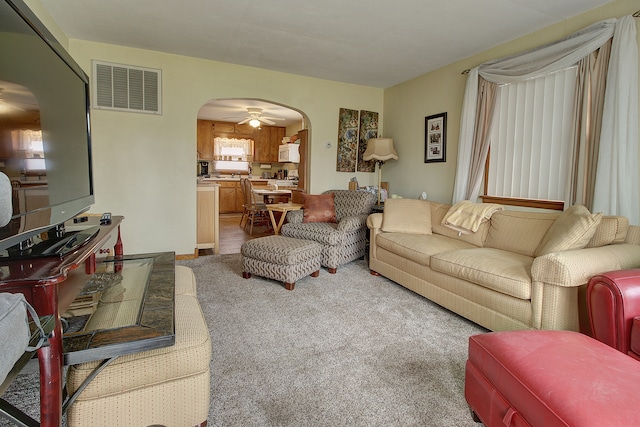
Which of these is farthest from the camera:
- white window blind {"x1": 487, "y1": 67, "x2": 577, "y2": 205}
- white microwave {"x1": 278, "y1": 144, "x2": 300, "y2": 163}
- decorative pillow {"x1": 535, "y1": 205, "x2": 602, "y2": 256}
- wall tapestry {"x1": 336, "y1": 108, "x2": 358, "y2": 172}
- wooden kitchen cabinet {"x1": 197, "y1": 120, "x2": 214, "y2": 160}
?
wooden kitchen cabinet {"x1": 197, "y1": 120, "x2": 214, "y2": 160}

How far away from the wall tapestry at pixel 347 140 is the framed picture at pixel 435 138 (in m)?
1.12

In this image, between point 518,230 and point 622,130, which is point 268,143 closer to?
point 518,230

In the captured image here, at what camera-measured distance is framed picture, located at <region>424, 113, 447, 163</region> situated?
4.12 m

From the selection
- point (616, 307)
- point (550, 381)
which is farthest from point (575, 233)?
point (550, 381)

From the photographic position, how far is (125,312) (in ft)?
4.71

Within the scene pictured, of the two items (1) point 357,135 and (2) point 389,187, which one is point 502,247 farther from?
(1) point 357,135

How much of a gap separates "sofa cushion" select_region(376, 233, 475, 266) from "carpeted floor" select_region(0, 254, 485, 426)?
0.39 m

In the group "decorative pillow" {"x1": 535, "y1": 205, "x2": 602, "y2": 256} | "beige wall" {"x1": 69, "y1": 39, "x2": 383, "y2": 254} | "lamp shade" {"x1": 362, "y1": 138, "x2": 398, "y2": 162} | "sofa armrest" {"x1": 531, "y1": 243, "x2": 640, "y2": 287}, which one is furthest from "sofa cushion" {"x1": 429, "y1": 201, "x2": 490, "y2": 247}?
"beige wall" {"x1": 69, "y1": 39, "x2": 383, "y2": 254}

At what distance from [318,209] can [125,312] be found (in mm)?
3021

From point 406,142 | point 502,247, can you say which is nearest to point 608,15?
point 502,247

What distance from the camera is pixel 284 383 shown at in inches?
68.2

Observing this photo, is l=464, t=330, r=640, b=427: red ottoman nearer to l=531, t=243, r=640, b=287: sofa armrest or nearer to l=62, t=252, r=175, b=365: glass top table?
l=531, t=243, r=640, b=287: sofa armrest

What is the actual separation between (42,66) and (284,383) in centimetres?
180

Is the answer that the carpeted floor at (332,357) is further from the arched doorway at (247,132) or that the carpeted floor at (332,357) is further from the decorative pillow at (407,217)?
the arched doorway at (247,132)
